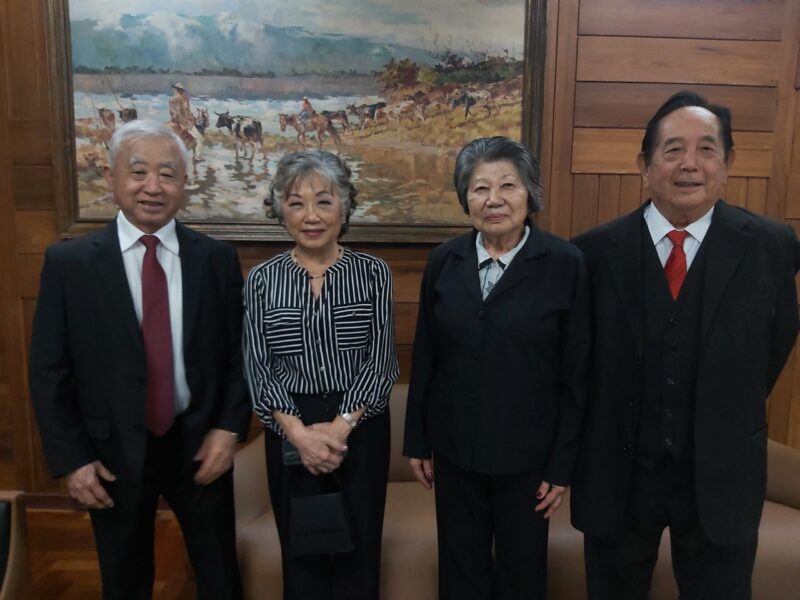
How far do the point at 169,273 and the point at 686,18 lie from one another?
2305mm

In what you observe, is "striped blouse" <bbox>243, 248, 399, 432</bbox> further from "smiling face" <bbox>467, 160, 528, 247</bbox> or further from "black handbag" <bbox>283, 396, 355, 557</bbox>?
"smiling face" <bbox>467, 160, 528, 247</bbox>

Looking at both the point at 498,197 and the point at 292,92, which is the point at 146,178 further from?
the point at 292,92

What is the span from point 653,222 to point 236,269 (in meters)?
1.06

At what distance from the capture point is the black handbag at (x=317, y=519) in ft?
4.74

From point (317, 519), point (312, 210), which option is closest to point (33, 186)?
point (312, 210)

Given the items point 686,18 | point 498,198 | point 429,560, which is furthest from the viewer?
point 686,18

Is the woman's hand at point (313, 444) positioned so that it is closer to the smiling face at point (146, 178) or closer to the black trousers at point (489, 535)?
the black trousers at point (489, 535)

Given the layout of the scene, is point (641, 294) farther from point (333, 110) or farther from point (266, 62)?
point (266, 62)

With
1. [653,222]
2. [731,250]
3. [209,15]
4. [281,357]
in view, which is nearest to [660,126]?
[653,222]

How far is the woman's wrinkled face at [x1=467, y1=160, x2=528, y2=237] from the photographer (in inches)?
56.1

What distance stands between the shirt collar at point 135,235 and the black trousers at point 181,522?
1.54 feet

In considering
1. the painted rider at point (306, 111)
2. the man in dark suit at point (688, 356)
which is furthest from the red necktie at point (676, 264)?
the painted rider at point (306, 111)

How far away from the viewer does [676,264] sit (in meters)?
1.37

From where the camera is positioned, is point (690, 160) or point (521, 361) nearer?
point (690, 160)
